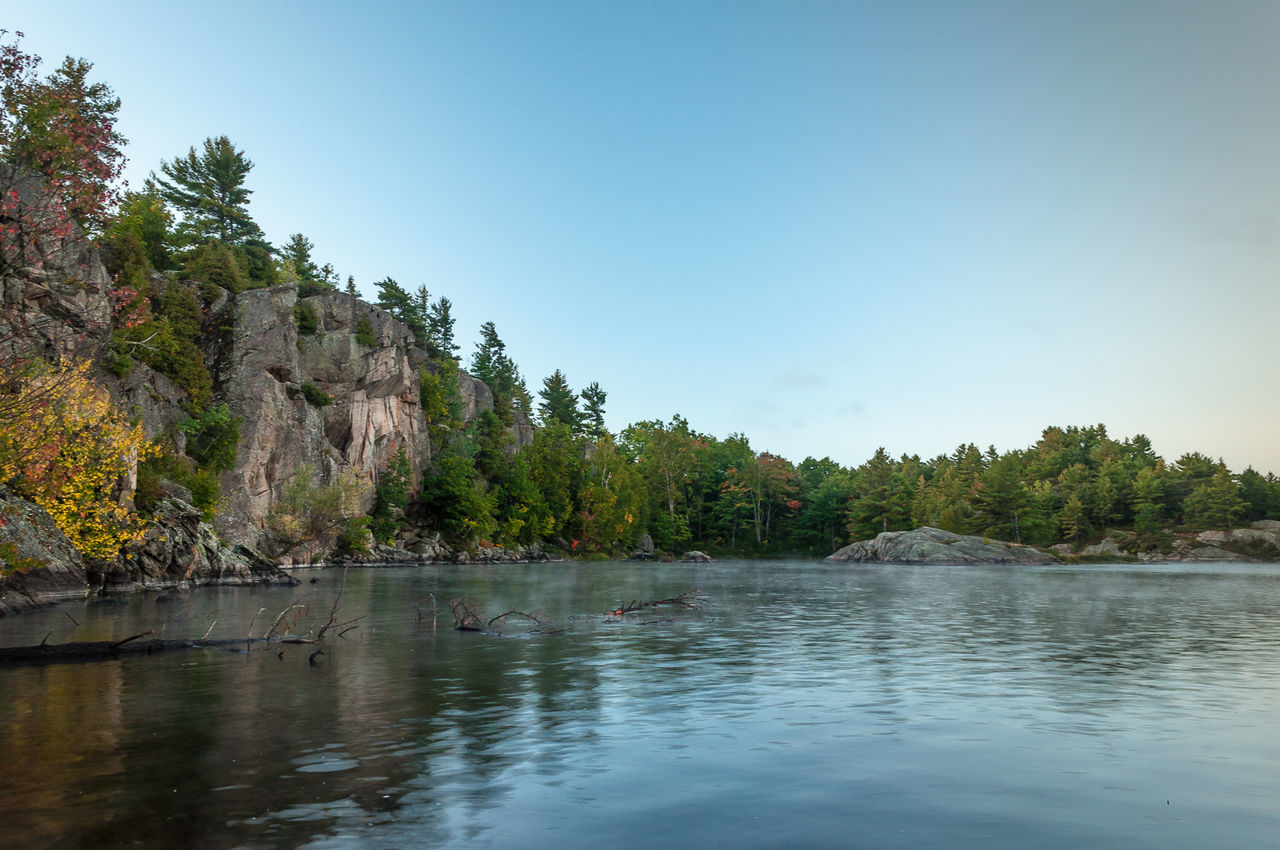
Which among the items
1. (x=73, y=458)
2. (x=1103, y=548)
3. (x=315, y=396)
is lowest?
(x=1103, y=548)

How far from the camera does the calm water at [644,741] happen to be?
8.55 metres

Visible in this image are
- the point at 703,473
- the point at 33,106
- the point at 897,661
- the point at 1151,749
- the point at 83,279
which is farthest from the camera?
the point at 703,473

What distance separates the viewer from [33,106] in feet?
64.1

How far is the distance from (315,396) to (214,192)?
33735 mm

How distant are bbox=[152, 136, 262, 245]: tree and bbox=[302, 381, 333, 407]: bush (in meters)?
24.0

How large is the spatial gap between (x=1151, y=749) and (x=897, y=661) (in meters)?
9.39

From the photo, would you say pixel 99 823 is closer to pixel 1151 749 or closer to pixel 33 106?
pixel 1151 749

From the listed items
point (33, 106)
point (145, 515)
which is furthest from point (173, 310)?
point (33, 106)

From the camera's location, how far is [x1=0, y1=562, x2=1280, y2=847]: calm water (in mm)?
8555

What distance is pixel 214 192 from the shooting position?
309ft

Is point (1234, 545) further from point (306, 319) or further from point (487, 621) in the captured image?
point (306, 319)

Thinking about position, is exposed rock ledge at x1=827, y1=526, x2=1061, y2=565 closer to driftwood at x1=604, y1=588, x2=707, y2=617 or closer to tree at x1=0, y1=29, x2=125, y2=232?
driftwood at x1=604, y1=588, x2=707, y2=617

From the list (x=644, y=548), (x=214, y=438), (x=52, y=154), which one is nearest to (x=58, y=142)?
(x=52, y=154)

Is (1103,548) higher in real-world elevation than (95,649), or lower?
lower
